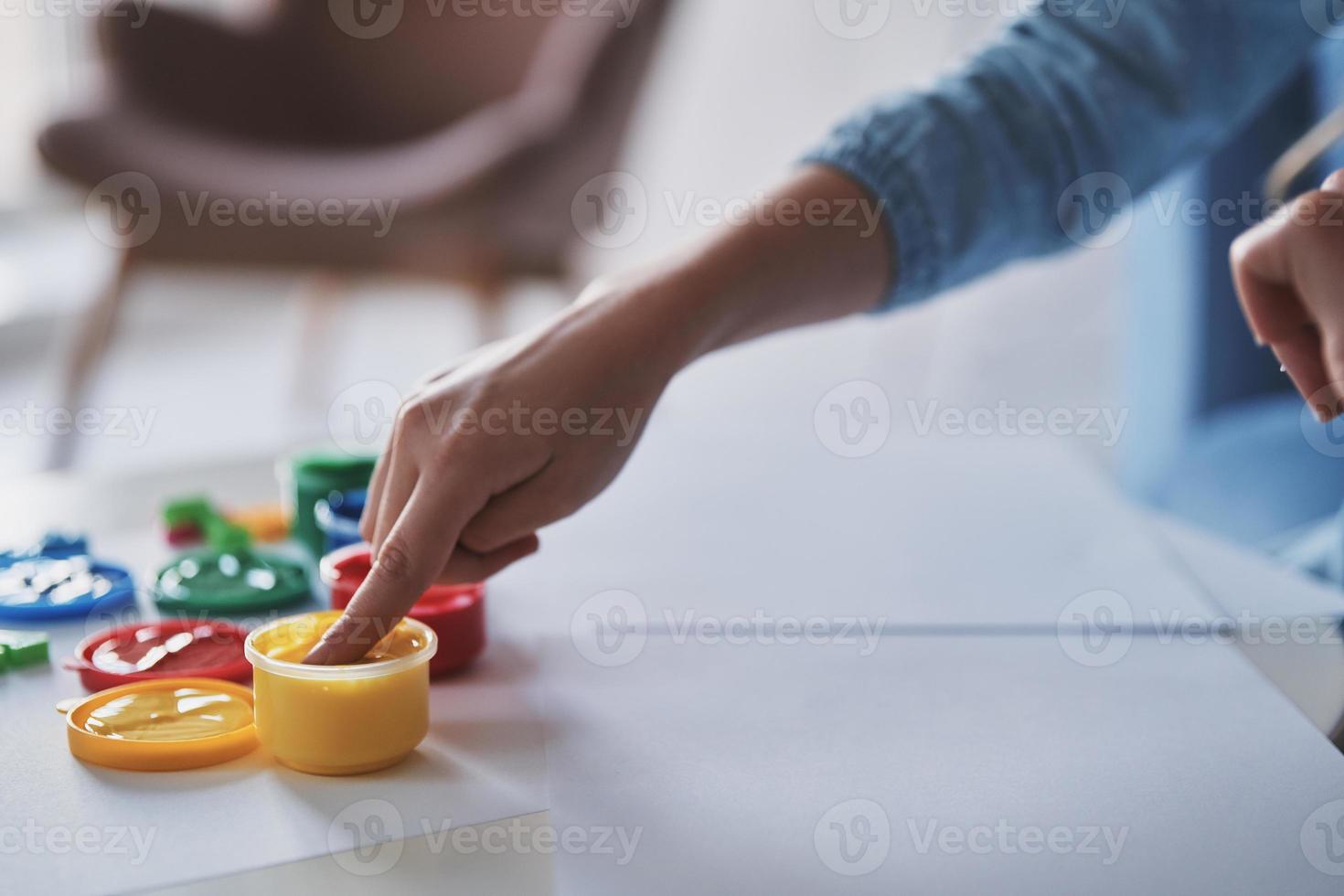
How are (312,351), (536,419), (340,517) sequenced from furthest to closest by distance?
(312,351) < (340,517) < (536,419)

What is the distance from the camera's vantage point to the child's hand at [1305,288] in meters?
0.64

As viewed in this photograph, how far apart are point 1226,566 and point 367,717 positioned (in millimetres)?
692

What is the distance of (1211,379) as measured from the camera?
1.49m

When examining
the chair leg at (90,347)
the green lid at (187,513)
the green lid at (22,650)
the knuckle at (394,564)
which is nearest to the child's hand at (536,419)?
the knuckle at (394,564)

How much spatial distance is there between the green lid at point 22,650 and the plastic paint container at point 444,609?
173mm

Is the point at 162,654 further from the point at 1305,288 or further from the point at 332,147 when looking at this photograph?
the point at 332,147

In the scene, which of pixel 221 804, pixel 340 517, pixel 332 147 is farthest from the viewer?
pixel 332 147

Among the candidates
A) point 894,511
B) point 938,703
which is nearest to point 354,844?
point 938,703

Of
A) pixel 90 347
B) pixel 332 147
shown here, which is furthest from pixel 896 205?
pixel 332 147

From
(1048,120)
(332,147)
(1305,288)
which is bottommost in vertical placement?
(1305,288)

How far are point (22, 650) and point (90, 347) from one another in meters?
1.30

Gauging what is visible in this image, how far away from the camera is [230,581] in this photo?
875 mm

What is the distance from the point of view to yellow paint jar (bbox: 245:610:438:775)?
23.7 inches

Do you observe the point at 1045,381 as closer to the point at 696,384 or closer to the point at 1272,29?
the point at 696,384
